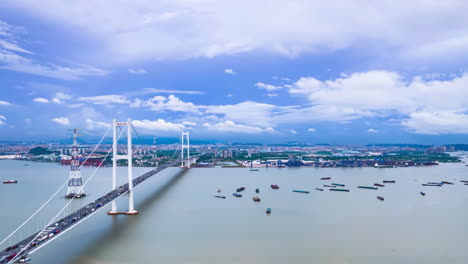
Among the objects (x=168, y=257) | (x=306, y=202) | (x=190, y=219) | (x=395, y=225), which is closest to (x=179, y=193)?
(x=190, y=219)

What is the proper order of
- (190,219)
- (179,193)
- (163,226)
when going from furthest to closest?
(179,193), (190,219), (163,226)

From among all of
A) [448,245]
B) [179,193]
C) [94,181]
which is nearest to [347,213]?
[448,245]

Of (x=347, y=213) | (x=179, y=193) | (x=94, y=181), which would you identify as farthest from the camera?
(x=94, y=181)

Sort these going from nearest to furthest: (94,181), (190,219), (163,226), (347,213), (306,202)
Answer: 1. (163,226)
2. (190,219)
3. (347,213)
4. (306,202)
5. (94,181)

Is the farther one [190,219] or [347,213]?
[347,213]

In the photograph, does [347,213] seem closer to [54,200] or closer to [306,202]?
[306,202]

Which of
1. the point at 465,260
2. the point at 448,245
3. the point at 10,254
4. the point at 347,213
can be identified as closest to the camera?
the point at 10,254

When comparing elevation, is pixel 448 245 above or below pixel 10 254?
below

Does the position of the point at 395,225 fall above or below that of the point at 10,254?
below

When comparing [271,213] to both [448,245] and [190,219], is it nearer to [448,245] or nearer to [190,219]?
[190,219]
